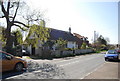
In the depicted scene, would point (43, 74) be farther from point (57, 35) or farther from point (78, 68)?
point (57, 35)

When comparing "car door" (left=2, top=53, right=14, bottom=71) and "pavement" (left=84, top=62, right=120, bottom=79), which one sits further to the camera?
"car door" (left=2, top=53, right=14, bottom=71)

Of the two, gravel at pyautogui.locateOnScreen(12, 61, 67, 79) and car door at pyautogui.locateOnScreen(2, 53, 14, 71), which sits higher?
car door at pyautogui.locateOnScreen(2, 53, 14, 71)

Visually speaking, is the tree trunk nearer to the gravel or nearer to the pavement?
the gravel

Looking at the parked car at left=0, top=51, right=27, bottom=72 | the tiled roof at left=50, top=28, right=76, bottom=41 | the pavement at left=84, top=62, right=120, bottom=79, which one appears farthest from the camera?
the tiled roof at left=50, top=28, right=76, bottom=41

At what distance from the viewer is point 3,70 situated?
836 cm

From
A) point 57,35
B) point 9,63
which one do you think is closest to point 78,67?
point 9,63

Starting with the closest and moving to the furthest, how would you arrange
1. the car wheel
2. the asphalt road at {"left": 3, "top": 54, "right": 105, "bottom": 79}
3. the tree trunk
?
the asphalt road at {"left": 3, "top": 54, "right": 105, "bottom": 79} → the car wheel → the tree trunk

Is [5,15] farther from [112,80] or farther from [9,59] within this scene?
[112,80]

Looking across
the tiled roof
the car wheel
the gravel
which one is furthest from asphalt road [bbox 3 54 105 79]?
the tiled roof

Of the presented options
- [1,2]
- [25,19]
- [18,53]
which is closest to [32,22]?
[25,19]

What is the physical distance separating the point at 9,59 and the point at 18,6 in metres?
11.2

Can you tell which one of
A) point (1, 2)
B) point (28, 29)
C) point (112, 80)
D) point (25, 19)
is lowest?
point (112, 80)

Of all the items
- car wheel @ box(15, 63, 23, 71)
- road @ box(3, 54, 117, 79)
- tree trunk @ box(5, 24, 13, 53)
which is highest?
tree trunk @ box(5, 24, 13, 53)

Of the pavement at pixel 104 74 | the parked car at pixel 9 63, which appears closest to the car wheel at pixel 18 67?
the parked car at pixel 9 63
